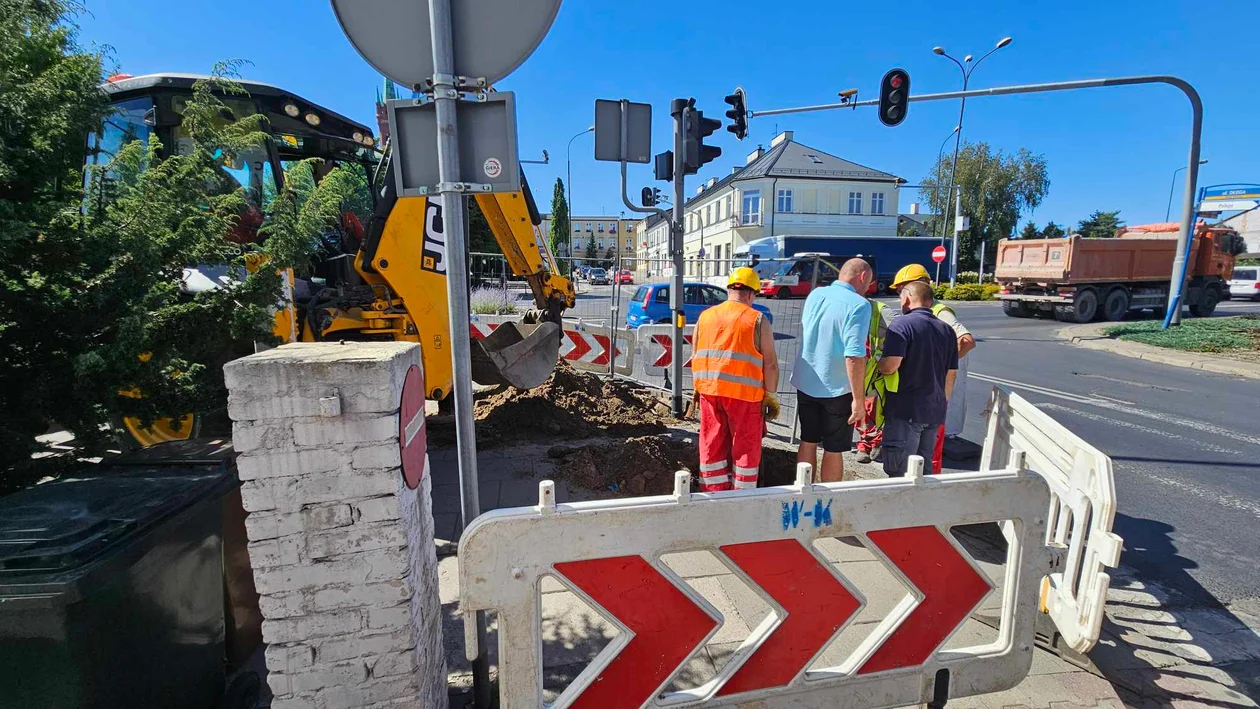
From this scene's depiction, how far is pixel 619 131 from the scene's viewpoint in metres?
5.41

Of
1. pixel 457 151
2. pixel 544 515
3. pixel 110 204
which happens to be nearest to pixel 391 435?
pixel 544 515

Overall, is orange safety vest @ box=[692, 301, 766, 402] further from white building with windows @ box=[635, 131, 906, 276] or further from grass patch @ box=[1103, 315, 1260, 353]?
white building with windows @ box=[635, 131, 906, 276]

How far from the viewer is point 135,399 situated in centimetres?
242

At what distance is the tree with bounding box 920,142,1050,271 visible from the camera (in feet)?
137

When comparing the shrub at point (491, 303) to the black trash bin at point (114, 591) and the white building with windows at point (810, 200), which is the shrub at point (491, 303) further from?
the white building with windows at point (810, 200)

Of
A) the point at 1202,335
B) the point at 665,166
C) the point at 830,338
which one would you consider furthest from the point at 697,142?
the point at 1202,335

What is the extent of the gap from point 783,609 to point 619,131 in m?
4.58

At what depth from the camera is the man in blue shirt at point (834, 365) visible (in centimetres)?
372

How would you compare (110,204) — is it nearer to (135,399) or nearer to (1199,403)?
(135,399)

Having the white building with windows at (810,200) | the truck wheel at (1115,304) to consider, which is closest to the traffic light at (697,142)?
the truck wheel at (1115,304)

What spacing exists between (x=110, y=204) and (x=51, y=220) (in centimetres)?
35

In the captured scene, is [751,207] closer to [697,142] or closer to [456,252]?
[697,142]

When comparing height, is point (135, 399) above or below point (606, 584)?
above

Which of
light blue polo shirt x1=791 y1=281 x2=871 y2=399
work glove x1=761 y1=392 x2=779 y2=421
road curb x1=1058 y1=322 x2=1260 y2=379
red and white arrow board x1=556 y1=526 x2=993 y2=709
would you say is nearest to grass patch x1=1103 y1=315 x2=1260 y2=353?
road curb x1=1058 y1=322 x2=1260 y2=379
